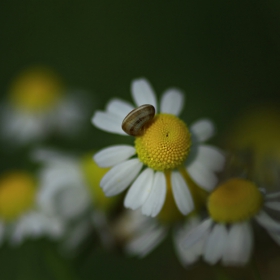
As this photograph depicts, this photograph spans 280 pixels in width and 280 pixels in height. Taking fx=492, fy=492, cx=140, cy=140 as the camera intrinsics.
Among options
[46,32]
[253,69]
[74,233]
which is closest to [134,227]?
[74,233]

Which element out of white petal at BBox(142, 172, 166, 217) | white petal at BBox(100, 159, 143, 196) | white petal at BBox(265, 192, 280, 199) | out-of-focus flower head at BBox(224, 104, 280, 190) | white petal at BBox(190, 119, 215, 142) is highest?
white petal at BBox(100, 159, 143, 196)

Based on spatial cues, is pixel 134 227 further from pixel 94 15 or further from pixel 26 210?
pixel 94 15

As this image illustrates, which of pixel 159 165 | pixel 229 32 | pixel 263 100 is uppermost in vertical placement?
pixel 159 165

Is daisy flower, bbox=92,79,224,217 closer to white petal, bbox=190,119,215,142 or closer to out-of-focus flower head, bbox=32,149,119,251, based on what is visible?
white petal, bbox=190,119,215,142

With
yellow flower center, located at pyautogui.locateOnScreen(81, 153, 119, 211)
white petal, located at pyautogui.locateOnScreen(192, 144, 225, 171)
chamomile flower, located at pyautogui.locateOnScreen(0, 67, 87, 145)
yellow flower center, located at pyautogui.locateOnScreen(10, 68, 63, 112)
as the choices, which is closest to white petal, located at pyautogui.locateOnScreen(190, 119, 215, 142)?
white petal, located at pyautogui.locateOnScreen(192, 144, 225, 171)

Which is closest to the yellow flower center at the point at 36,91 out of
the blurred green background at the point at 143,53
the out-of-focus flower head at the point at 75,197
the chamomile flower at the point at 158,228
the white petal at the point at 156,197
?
the blurred green background at the point at 143,53

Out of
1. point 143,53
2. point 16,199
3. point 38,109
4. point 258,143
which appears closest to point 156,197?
point 16,199

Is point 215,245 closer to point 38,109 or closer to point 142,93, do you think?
point 142,93
